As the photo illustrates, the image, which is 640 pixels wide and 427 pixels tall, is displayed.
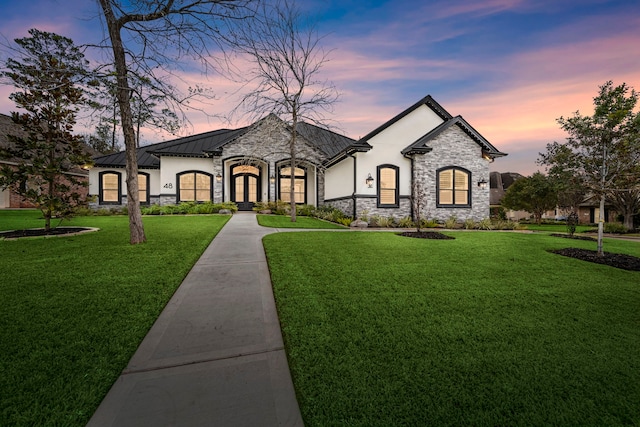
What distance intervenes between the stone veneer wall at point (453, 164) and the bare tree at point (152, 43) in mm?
10987

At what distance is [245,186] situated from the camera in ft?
63.1

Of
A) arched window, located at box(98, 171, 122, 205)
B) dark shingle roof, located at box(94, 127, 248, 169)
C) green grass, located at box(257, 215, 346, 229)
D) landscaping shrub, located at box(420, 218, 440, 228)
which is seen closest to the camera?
green grass, located at box(257, 215, 346, 229)

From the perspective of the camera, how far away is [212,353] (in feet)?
7.93

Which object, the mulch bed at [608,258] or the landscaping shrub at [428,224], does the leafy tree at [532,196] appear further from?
the mulch bed at [608,258]

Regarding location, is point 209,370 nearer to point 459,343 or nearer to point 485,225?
point 459,343

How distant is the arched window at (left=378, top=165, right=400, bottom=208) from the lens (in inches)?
545

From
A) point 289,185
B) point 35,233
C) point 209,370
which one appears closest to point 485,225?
point 289,185

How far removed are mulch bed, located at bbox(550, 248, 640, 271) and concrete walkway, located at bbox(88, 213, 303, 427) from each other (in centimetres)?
796

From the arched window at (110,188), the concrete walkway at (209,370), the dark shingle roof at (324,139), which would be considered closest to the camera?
the concrete walkway at (209,370)

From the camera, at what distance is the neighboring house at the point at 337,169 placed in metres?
13.8

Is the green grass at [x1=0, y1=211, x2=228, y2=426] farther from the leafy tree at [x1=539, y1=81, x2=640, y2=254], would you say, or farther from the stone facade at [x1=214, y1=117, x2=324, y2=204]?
the stone facade at [x1=214, y1=117, x2=324, y2=204]

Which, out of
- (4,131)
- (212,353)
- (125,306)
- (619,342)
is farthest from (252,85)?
(4,131)

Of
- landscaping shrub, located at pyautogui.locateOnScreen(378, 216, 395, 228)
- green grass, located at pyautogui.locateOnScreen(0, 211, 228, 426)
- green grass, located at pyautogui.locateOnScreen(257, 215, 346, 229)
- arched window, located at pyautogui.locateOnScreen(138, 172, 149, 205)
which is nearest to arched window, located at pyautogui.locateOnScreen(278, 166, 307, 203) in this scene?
green grass, located at pyautogui.locateOnScreen(257, 215, 346, 229)

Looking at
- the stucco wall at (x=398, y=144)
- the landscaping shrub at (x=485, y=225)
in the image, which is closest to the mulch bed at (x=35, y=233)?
the stucco wall at (x=398, y=144)
